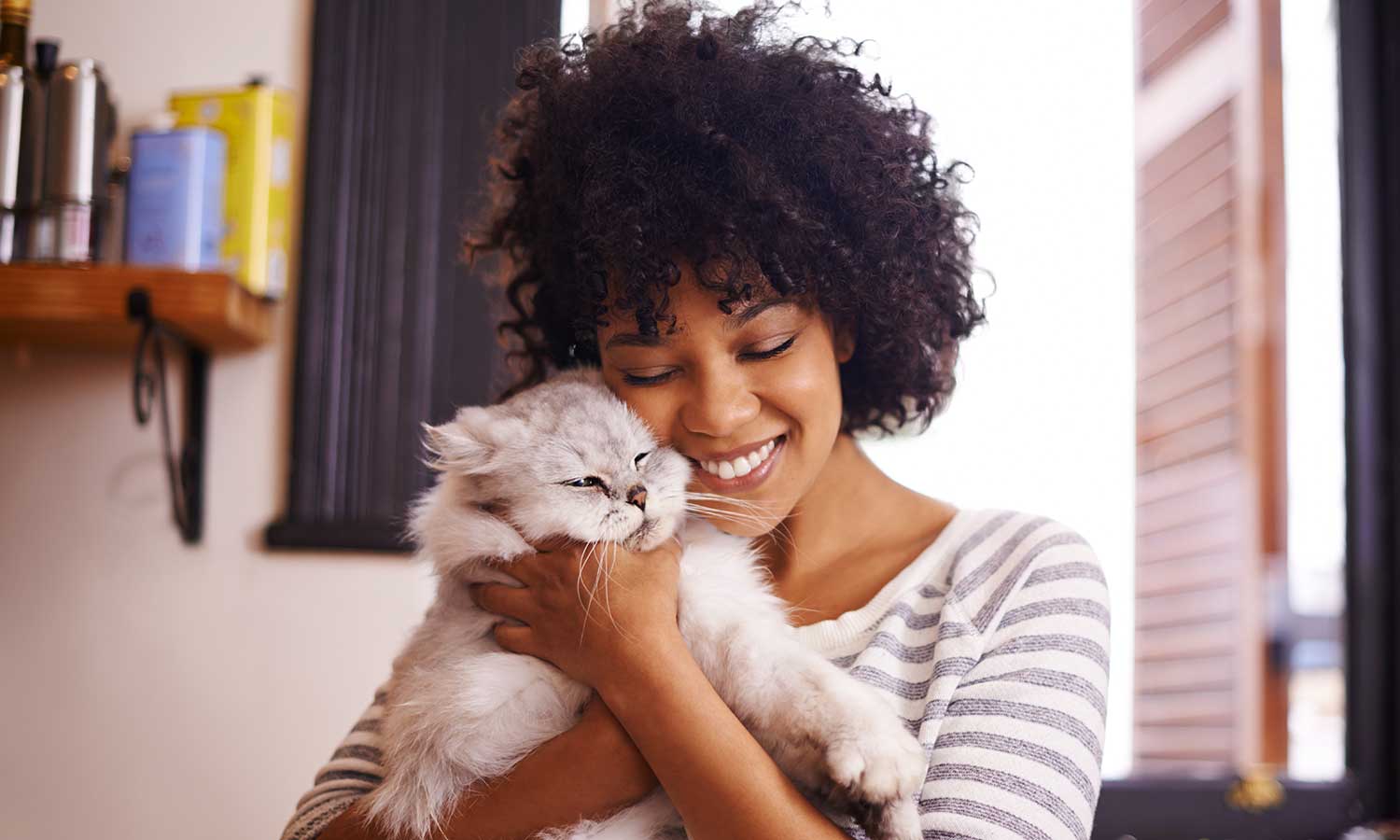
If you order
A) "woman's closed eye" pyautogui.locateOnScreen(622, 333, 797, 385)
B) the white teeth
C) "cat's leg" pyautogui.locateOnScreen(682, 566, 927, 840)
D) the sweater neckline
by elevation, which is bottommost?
"cat's leg" pyautogui.locateOnScreen(682, 566, 927, 840)

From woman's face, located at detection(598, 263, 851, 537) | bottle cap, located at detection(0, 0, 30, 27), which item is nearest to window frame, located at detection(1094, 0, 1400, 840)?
woman's face, located at detection(598, 263, 851, 537)

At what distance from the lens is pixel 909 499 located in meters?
1.45

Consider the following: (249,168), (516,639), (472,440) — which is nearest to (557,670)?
(516,639)

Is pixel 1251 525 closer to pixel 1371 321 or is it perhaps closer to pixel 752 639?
pixel 1371 321

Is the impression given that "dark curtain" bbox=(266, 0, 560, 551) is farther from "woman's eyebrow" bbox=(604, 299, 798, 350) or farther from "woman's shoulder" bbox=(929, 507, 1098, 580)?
"woman's shoulder" bbox=(929, 507, 1098, 580)

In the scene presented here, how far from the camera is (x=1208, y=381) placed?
10.2ft

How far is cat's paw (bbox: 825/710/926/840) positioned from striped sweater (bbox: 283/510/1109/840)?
5 centimetres

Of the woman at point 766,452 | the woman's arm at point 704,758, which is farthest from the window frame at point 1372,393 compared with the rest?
the woman's arm at point 704,758

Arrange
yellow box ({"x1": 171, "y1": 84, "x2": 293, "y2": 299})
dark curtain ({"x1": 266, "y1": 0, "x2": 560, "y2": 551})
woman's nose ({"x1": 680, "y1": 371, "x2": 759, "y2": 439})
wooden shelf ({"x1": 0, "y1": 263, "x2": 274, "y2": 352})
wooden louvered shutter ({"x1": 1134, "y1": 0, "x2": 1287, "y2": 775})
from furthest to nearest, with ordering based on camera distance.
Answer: wooden louvered shutter ({"x1": 1134, "y1": 0, "x2": 1287, "y2": 775}), dark curtain ({"x1": 266, "y1": 0, "x2": 560, "y2": 551}), yellow box ({"x1": 171, "y1": 84, "x2": 293, "y2": 299}), wooden shelf ({"x1": 0, "y1": 263, "x2": 274, "y2": 352}), woman's nose ({"x1": 680, "y1": 371, "x2": 759, "y2": 439})

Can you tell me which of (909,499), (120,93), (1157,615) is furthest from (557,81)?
(1157,615)

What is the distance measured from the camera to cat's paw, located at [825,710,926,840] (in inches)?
38.4

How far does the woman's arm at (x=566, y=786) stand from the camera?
3.58ft

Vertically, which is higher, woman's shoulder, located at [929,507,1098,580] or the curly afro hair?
the curly afro hair

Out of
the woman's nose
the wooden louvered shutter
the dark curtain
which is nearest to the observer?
the woman's nose
